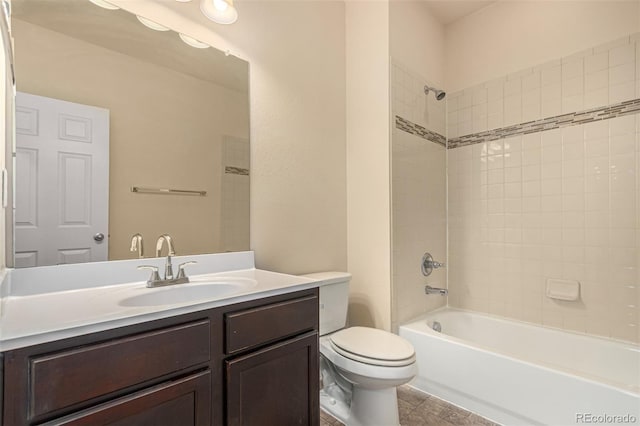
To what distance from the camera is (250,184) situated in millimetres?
1730

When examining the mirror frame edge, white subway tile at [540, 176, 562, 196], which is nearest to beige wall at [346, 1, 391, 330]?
white subway tile at [540, 176, 562, 196]

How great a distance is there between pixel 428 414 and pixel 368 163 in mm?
1535

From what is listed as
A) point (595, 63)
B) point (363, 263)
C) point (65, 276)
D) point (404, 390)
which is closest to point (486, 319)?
point (404, 390)

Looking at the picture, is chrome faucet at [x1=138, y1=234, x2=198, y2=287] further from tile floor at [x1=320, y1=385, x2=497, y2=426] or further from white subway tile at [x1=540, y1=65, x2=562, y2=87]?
white subway tile at [x1=540, y1=65, x2=562, y2=87]

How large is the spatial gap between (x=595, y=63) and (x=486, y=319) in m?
1.81

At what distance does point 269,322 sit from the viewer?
115 centimetres

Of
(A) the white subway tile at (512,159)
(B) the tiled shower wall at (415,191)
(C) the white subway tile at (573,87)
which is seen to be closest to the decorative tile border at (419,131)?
(B) the tiled shower wall at (415,191)

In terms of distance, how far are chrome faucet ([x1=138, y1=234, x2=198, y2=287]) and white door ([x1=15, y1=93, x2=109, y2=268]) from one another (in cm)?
20

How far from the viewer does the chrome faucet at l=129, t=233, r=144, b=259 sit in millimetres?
1329

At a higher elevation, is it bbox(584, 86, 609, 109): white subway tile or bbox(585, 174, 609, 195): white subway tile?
bbox(584, 86, 609, 109): white subway tile

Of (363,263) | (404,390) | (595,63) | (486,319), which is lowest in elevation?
(404,390)

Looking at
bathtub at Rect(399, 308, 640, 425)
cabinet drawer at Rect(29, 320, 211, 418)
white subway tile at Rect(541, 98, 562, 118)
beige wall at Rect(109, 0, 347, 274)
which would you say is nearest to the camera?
cabinet drawer at Rect(29, 320, 211, 418)

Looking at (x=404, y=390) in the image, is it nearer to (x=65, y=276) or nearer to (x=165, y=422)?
(x=165, y=422)

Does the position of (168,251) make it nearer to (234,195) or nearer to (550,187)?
(234,195)
